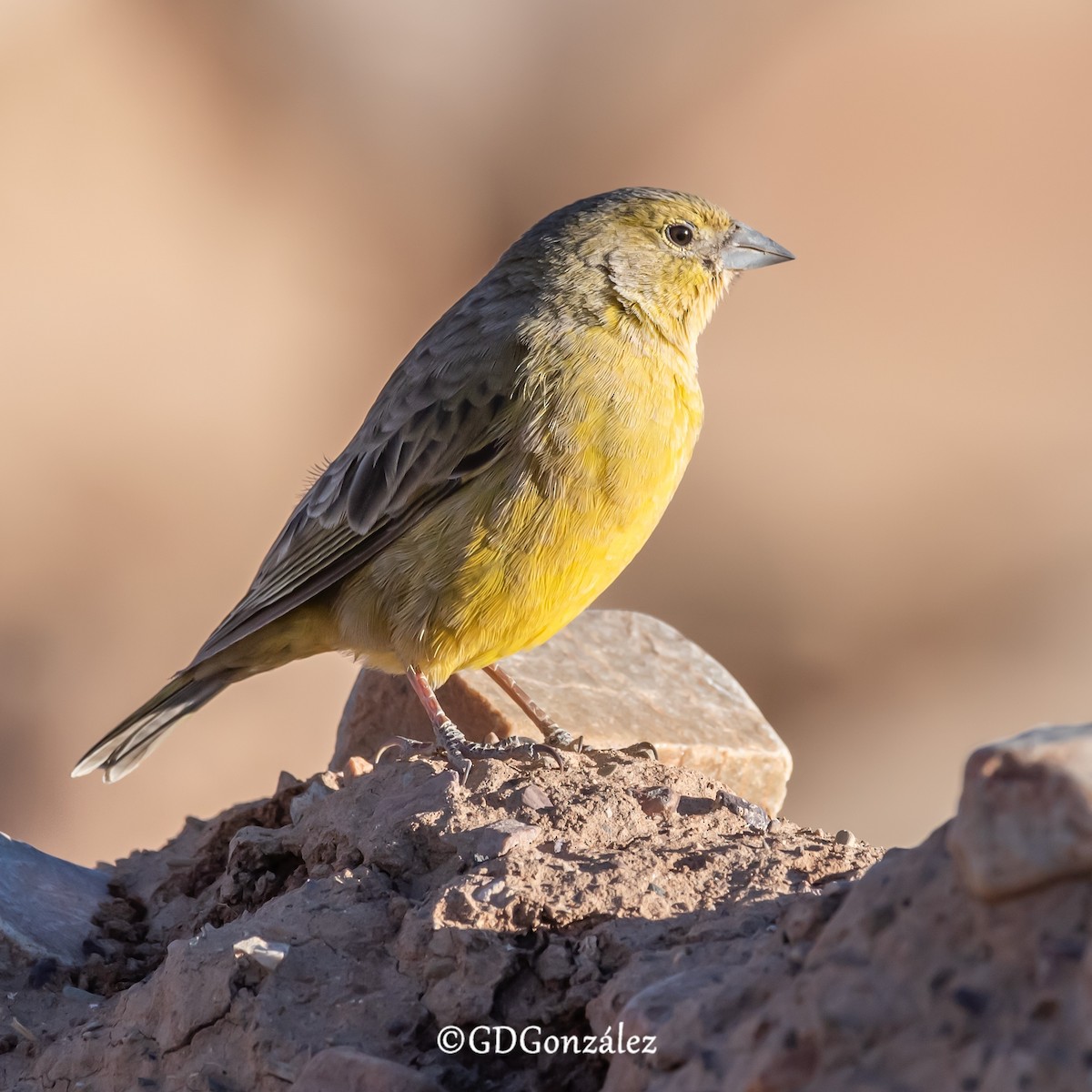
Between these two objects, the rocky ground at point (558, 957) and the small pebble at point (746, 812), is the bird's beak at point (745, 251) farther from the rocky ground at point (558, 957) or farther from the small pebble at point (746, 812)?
the small pebble at point (746, 812)

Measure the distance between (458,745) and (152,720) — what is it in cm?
144

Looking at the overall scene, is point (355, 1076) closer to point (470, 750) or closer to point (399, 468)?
point (470, 750)

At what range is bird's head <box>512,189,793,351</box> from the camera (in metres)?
5.10

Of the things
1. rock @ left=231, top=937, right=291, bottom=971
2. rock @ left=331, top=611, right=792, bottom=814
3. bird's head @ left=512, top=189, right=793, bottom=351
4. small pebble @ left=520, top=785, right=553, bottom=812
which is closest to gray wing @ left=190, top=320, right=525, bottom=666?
bird's head @ left=512, top=189, right=793, bottom=351

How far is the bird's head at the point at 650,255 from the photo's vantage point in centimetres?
510

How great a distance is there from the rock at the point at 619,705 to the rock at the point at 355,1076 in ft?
8.48

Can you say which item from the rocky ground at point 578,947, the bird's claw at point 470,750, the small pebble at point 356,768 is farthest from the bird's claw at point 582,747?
the small pebble at point 356,768

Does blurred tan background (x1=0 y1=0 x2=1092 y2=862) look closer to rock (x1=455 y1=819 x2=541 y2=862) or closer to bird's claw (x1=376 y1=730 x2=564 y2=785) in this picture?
bird's claw (x1=376 y1=730 x2=564 y2=785)

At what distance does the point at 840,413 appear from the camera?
38.5 feet

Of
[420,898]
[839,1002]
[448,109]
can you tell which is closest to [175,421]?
[448,109]

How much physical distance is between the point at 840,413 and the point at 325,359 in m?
4.42

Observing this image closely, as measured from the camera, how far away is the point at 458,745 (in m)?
4.62

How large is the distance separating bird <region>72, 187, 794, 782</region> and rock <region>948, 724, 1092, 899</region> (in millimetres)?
2051

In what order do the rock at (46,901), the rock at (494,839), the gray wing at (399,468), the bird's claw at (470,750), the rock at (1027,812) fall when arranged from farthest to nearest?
1. the gray wing at (399,468)
2. the bird's claw at (470,750)
3. the rock at (46,901)
4. the rock at (494,839)
5. the rock at (1027,812)
